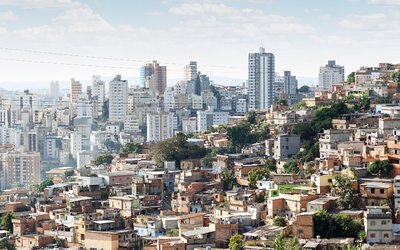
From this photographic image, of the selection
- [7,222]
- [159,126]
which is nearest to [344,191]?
[7,222]

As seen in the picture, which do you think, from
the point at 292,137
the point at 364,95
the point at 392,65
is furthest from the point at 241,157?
the point at 392,65

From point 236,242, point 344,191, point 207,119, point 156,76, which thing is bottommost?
point 236,242

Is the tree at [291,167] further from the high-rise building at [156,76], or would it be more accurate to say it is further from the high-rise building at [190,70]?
the high-rise building at [190,70]

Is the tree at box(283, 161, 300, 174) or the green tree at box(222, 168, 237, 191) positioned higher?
the tree at box(283, 161, 300, 174)

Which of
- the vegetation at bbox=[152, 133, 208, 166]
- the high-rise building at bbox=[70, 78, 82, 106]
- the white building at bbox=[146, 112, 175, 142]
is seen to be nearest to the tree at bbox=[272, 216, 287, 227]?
the vegetation at bbox=[152, 133, 208, 166]

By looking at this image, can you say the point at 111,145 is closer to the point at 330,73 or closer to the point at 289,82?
the point at 289,82

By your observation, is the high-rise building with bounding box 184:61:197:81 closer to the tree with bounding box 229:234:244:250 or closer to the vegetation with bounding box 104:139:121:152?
the vegetation with bounding box 104:139:121:152
